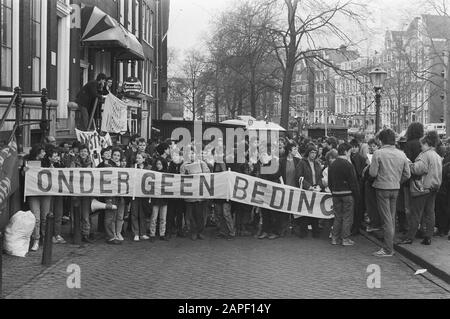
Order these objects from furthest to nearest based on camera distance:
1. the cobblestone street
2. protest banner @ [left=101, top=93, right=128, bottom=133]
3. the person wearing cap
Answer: protest banner @ [left=101, top=93, right=128, bottom=133], the person wearing cap, the cobblestone street

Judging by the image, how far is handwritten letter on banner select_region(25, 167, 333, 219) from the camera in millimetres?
11436

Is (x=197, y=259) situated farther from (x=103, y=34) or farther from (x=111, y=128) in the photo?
(x=103, y=34)

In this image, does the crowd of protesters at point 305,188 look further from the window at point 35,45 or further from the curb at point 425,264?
the window at point 35,45

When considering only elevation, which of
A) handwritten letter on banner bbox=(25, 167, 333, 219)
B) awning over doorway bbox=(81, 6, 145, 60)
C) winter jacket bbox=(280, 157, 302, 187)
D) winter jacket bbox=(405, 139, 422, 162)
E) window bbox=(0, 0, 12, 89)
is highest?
awning over doorway bbox=(81, 6, 145, 60)

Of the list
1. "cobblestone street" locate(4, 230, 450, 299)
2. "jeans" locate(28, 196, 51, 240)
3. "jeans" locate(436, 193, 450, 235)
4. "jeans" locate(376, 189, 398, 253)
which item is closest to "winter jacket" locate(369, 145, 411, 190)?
"jeans" locate(376, 189, 398, 253)

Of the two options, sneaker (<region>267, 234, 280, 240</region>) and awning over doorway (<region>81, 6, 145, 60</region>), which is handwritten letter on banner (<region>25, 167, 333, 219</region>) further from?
awning over doorway (<region>81, 6, 145, 60</region>)

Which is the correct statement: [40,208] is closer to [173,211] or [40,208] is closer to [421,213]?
[173,211]

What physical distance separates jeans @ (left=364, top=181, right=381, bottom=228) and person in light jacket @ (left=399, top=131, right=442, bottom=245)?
165 centimetres

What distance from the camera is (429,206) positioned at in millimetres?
11172

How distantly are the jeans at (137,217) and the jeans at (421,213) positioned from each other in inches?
189

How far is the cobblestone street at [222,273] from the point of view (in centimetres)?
782

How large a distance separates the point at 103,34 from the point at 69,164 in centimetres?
1041

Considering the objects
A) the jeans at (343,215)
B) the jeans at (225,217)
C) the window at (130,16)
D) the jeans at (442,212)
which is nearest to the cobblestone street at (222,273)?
the jeans at (343,215)
